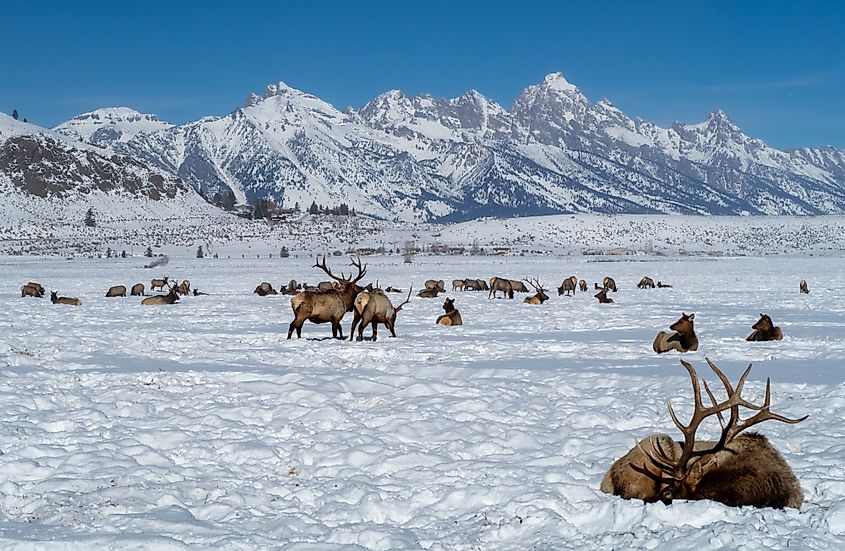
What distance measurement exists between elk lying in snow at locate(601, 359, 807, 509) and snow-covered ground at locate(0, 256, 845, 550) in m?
0.21

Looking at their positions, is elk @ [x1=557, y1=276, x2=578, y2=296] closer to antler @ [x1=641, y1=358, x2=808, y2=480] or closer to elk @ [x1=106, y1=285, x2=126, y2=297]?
elk @ [x1=106, y1=285, x2=126, y2=297]

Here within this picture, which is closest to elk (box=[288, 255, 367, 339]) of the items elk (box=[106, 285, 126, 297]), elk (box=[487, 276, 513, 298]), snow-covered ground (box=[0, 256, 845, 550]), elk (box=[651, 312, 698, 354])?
snow-covered ground (box=[0, 256, 845, 550])

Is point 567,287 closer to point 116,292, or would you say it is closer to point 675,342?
point 116,292

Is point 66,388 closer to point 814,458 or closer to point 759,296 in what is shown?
point 814,458

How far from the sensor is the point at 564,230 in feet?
399

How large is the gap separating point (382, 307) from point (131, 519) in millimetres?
10876

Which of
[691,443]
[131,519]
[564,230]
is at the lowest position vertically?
[131,519]

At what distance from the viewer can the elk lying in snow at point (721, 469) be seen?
6.12m

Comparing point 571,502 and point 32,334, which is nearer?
point 571,502

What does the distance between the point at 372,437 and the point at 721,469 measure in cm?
391

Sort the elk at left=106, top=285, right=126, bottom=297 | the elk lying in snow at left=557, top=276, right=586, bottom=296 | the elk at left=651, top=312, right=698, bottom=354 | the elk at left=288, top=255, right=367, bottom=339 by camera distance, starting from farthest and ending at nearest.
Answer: the elk lying in snow at left=557, top=276, right=586, bottom=296, the elk at left=106, top=285, right=126, bottom=297, the elk at left=288, top=255, right=367, bottom=339, the elk at left=651, top=312, right=698, bottom=354

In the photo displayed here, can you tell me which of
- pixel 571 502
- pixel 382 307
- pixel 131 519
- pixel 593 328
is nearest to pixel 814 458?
pixel 571 502

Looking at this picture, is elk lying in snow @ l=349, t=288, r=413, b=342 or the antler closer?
the antler

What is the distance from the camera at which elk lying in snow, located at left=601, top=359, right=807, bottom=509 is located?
6.12 m
